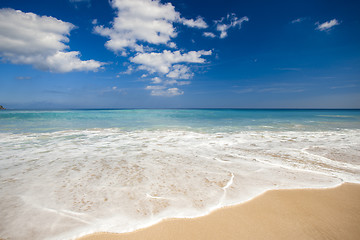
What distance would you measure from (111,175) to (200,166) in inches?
115

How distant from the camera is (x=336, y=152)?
7531 millimetres

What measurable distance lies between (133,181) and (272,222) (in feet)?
11.1

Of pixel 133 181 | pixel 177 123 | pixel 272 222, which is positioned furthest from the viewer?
pixel 177 123

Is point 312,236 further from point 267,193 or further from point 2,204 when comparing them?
point 2,204

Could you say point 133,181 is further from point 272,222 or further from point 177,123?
point 177,123

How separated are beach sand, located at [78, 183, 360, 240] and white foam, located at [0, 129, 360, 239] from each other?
0.70 feet

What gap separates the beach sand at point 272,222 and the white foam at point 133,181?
0.70ft

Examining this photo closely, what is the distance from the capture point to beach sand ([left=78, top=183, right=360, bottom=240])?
2.70 metres

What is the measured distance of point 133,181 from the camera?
4574mm

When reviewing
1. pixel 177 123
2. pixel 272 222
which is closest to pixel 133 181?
pixel 272 222

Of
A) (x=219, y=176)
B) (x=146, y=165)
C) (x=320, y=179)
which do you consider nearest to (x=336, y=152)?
(x=320, y=179)

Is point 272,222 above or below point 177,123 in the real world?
below

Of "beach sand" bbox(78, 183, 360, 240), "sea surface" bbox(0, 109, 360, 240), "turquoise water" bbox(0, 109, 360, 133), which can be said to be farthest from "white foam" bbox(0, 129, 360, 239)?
"turquoise water" bbox(0, 109, 360, 133)

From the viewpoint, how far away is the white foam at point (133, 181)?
304cm
